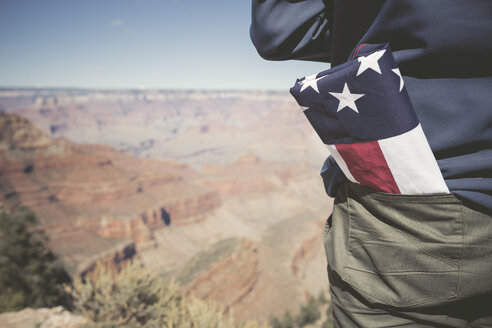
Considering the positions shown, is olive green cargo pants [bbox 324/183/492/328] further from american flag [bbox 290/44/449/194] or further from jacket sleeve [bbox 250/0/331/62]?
jacket sleeve [bbox 250/0/331/62]

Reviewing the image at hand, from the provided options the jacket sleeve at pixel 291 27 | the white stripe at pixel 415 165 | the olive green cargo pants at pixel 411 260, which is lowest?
the olive green cargo pants at pixel 411 260

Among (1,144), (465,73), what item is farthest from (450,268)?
(1,144)

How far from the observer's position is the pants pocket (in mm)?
817

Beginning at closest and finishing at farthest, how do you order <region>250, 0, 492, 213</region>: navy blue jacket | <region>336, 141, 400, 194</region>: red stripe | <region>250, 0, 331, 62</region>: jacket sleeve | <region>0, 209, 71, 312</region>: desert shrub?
<region>250, 0, 492, 213</region>: navy blue jacket → <region>336, 141, 400, 194</region>: red stripe → <region>250, 0, 331, 62</region>: jacket sleeve → <region>0, 209, 71, 312</region>: desert shrub

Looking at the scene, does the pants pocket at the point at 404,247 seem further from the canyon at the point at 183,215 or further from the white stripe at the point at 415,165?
the canyon at the point at 183,215

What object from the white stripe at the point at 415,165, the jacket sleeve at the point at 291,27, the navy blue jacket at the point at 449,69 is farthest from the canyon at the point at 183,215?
the navy blue jacket at the point at 449,69

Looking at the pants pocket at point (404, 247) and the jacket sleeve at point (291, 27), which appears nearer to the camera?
the pants pocket at point (404, 247)

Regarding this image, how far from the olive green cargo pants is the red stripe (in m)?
0.03

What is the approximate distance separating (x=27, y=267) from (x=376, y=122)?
17.1 meters

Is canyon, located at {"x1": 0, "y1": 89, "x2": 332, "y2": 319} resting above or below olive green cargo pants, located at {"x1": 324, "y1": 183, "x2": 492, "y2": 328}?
below

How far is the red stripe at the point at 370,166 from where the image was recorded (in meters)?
0.91

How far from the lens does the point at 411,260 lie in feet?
2.95

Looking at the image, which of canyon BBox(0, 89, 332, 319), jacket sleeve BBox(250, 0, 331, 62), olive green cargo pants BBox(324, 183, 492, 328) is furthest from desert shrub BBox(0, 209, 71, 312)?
jacket sleeve BBox(250, 0, 331, 62)

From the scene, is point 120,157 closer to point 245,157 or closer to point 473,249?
point 245,157
